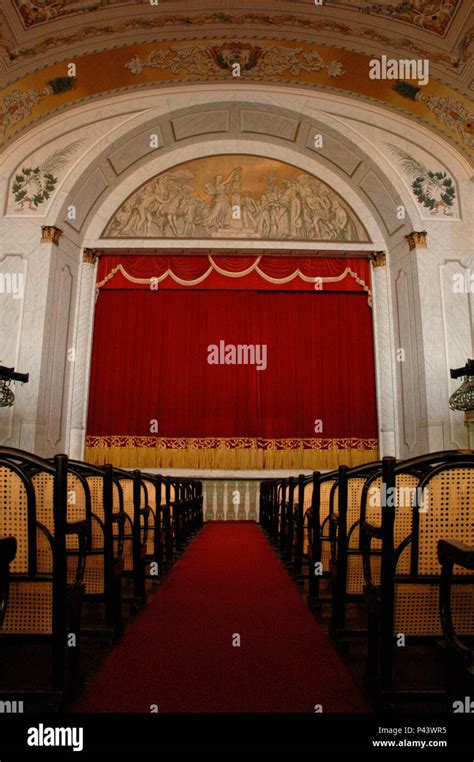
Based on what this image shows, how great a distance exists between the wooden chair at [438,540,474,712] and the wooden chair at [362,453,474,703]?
0.23 feet

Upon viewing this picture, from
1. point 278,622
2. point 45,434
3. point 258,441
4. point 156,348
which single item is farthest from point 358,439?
point 278,622

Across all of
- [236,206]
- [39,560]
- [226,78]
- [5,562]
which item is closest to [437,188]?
[236,206]

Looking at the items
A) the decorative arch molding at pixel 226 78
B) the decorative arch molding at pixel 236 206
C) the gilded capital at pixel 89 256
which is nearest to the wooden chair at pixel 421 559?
the decorative arch molding at pixel 226 78

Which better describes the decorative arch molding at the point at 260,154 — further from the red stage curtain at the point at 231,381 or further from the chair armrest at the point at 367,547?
the chair armrest at the point at 367,547

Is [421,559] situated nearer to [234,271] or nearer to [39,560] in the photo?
[39,560]

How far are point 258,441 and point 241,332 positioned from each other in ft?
7.23

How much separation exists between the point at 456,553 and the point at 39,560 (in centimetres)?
142

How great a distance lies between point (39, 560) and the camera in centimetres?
197

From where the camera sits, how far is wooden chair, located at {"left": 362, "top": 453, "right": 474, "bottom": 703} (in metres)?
1.82

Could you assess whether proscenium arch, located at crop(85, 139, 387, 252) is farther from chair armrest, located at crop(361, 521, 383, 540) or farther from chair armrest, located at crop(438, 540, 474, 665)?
chair armrest, located at crop(438, 540, 474, 665)

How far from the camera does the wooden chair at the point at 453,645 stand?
156 cm

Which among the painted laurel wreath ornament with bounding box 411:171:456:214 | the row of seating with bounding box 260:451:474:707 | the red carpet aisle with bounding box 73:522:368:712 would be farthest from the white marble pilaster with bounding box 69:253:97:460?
the row of seating with bounding box 260:451:474:707

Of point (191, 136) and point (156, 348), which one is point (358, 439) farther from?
point (191, 136)

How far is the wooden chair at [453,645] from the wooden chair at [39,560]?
49.0 inches
